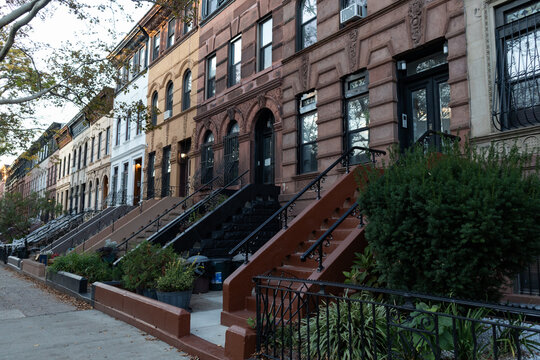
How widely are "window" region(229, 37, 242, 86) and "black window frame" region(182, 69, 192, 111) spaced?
3.58 m

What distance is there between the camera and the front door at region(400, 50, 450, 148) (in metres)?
8.98

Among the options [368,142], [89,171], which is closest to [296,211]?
[368,142]

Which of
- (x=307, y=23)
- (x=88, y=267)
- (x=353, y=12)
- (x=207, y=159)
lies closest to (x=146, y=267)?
(x=88, y=267)

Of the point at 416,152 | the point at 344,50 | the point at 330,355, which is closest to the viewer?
the point at 330,355

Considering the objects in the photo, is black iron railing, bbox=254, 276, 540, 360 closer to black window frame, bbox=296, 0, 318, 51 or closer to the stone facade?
black window frame, bbox=296, 0, 318, 51

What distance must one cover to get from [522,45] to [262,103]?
796cm

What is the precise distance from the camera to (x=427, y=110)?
30.6ft

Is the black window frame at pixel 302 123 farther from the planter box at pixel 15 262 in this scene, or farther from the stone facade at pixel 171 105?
the planter box at pixel 15 262

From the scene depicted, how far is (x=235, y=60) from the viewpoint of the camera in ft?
52.2

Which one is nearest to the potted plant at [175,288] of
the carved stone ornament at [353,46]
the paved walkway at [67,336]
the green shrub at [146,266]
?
the green shrub at [146,266]

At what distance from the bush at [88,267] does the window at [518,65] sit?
9143mm

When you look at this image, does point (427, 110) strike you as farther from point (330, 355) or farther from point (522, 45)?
point (330, 355)

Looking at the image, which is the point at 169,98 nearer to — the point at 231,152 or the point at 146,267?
the point at 231,152

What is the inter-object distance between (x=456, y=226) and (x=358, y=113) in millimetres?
6880
